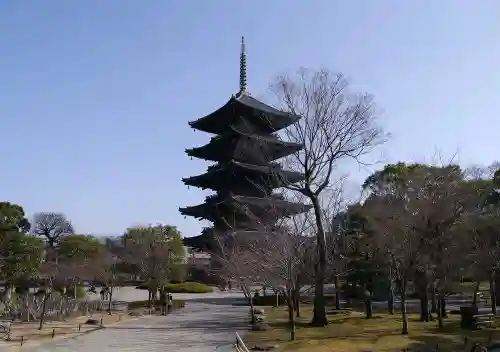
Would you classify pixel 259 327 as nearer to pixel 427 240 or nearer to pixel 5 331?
pixel 427 240

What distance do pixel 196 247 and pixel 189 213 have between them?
10.2ft

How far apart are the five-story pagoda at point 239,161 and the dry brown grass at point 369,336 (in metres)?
12.7

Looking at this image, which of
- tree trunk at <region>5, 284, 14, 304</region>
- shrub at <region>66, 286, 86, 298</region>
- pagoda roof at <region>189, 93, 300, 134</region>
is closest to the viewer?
tree trunk at <region>5, 284, 14, 304</region>

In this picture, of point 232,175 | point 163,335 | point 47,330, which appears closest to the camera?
point 163,335

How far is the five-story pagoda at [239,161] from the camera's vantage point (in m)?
37.2

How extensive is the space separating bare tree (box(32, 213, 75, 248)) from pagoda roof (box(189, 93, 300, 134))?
50896 millimetres

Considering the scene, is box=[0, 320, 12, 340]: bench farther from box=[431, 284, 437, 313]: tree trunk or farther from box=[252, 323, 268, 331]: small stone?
box=[431, 284, 437, 313]: tree trunk

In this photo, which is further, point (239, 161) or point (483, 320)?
point (239, 161)

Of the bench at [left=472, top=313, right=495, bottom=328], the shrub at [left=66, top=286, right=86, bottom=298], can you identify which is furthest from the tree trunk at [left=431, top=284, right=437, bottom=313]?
the shrub at [left=66, top=286, right=86, bottom=298]

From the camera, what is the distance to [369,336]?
2041 cm

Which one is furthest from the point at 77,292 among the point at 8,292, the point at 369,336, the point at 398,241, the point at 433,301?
the point at 369,336

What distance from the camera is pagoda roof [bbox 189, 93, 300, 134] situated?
38594 millimetres

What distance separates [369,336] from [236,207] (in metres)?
18.3

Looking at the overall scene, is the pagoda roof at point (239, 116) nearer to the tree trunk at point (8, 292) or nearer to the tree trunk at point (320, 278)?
the tree trunk at point (320, 278)
